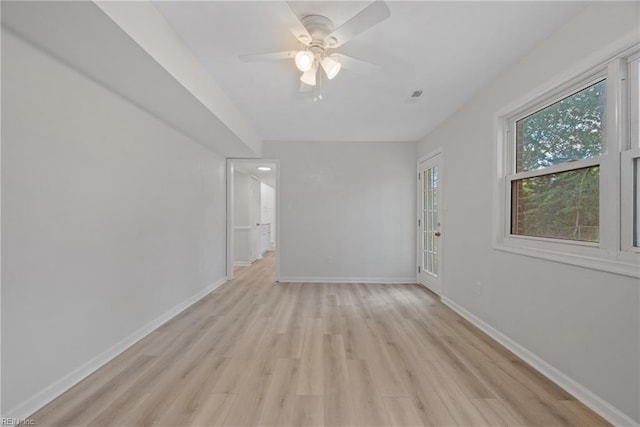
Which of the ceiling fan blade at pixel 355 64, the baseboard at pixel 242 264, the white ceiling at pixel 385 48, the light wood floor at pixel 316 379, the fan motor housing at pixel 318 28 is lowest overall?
the baseboard at pixel 242 264

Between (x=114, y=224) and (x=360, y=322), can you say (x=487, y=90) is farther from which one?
(x=114, y=224)

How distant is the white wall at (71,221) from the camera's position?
142 centimetres

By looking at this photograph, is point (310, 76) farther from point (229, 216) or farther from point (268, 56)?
point (229, 216)

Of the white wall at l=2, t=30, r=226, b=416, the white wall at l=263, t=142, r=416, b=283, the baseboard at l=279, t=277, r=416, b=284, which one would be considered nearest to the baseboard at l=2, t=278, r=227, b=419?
the white wall at l=2, t=30, r=226, b=416

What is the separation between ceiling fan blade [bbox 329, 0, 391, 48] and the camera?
4.47 feet

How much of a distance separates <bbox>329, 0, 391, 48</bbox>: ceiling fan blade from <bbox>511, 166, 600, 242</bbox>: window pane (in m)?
1.60

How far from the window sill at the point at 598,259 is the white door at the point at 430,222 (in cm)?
168

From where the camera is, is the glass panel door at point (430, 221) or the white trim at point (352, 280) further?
the white trim at point (352, 280)

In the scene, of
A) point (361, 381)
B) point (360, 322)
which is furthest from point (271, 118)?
point (361, 381)

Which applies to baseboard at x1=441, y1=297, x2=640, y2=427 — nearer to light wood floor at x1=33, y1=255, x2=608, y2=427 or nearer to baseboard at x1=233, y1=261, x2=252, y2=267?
light wood floor at x1=33, y1=255, x2=608, y2=427

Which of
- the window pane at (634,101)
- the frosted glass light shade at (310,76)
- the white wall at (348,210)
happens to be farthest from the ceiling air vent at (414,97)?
the white wall at (348,210)

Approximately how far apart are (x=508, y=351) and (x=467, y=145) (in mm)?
2052

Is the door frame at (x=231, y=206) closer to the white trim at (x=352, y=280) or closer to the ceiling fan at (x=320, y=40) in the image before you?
the white trim at (x=352, y=280)

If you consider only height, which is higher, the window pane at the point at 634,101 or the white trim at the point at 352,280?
the window pane at the point at 634,101
